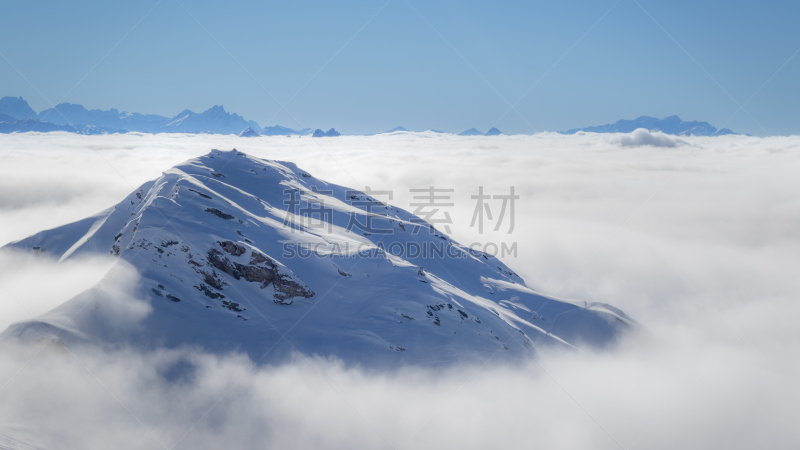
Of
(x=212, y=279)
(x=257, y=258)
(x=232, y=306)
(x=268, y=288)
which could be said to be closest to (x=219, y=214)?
(x=257, y=258)

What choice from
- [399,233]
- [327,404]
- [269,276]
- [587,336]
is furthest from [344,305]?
[587,336]

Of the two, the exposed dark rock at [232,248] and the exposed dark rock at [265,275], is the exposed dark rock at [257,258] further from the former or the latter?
the exposed dark rock at [232,248]

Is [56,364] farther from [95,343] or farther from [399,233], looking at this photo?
[399,233]

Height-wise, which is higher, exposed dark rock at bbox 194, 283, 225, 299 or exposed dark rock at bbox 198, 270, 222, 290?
exposed dark rock at bbox 198, 270, 222, 290

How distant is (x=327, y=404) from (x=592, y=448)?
3575cm

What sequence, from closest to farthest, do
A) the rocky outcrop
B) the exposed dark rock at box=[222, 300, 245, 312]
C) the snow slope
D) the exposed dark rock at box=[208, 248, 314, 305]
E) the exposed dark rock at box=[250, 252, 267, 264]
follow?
the snow slope, the exposed dark rock at box=[222, 300, 245, 312], the exposed dark rock at box=[208, 248, 314, 305], the rocky outcrop, the exposed dark rock at box=[250, 252, 267, 264]

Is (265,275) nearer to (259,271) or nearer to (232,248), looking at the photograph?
(259,271)

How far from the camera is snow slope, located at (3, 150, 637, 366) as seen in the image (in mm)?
39031

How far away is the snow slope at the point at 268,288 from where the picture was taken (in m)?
39.0

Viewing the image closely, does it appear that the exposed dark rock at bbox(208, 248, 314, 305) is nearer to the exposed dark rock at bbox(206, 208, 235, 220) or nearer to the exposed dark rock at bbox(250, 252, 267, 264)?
the exposed dark rock at bbox(250, 252, 267, 264)

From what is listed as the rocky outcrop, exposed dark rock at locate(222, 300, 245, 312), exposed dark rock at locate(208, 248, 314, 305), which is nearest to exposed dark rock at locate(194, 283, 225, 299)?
exposed dark rock at locate(222, 300, 245, 312)

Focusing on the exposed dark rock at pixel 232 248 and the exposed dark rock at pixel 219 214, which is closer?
the exposed dark rock at pixel 232 248

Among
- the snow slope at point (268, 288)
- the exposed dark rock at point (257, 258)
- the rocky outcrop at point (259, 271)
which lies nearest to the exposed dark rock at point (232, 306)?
the snow slope at point (268, 288)

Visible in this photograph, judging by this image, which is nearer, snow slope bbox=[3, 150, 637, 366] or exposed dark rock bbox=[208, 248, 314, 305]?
snow slope bbox=[3, 150, 637, 366]
